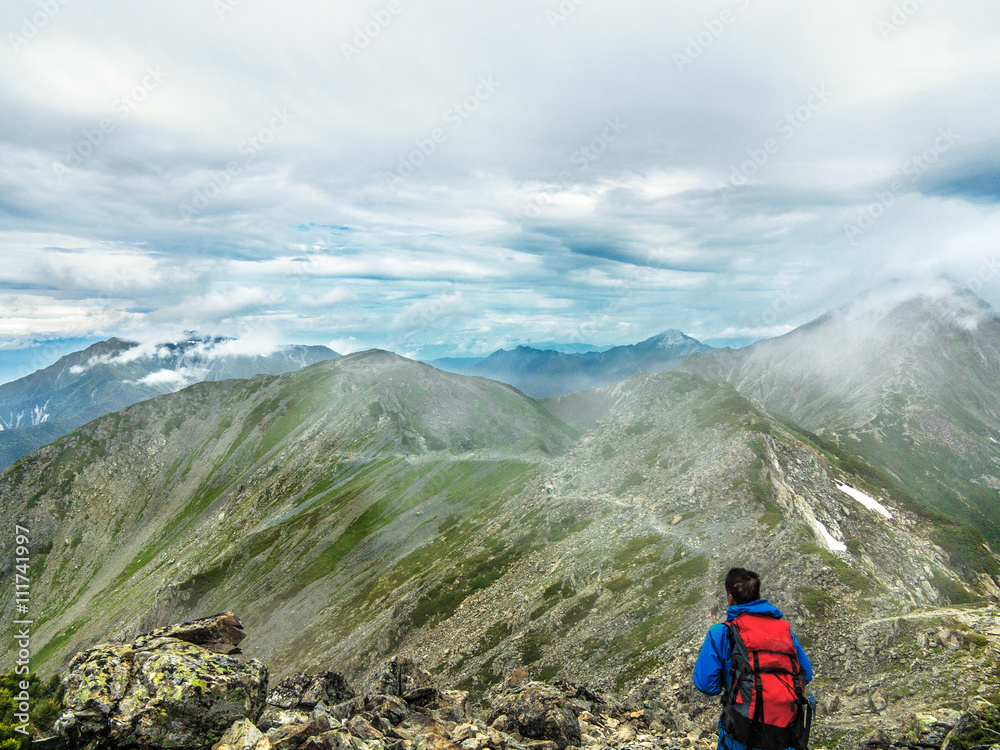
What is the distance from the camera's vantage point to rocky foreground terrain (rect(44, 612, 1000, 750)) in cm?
1867

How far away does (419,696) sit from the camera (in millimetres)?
36344

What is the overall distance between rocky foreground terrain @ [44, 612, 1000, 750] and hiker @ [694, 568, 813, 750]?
47.4 ft

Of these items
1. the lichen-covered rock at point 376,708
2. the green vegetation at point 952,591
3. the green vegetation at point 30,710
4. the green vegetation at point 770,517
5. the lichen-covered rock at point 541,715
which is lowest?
the green vegetation at point 952,591

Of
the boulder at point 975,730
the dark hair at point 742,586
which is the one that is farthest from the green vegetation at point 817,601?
the dark hair at point 742,586

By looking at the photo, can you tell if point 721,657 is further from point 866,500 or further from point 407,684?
point 866,500

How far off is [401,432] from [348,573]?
77705mm

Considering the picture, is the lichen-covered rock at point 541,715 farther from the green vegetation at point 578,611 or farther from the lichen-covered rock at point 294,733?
the green vegetation at point 578,611

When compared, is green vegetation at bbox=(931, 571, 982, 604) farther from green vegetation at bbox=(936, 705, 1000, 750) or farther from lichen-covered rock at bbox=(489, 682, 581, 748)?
lichen-covered rock at bbox=(489, 682, 581, 748)

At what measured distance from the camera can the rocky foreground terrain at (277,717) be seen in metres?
18.7

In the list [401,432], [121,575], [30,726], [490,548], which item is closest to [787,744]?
[30,726]

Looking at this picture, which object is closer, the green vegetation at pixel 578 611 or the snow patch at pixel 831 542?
the green vegetation at pixel 578 611

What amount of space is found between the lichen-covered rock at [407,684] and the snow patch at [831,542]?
209ft

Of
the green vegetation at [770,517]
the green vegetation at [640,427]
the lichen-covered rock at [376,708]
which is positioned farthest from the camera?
the green vegetation at [640,427]

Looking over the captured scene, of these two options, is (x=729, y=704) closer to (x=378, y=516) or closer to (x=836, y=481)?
(x=836, y=481)
